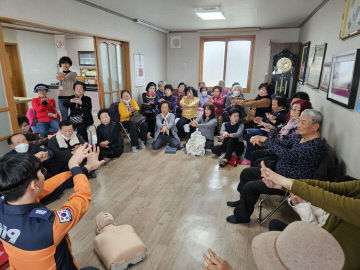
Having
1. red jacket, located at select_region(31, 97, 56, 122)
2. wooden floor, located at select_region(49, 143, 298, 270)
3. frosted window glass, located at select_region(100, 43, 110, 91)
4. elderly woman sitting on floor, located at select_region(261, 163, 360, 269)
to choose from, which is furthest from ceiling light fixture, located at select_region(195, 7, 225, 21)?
elderly woman sitting on floor, located at select_region(261, 163, 360, 269)

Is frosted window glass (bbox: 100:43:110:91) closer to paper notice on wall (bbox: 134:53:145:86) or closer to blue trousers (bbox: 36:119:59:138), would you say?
paper notice on wall (bbox: 134:53:145:86)

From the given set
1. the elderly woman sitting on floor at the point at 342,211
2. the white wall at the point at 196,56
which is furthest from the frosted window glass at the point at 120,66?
the elderly woman sitting on floor at the point at 342,211

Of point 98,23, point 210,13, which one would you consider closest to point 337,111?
point 210,13

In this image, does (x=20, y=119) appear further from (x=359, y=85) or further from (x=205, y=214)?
(x=359, y=85)

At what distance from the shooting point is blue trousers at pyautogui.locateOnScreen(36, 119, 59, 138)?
407 cm

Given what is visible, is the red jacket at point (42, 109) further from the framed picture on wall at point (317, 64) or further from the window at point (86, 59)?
the framed picture on wall at point (317, 64)

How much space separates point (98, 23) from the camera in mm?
4438

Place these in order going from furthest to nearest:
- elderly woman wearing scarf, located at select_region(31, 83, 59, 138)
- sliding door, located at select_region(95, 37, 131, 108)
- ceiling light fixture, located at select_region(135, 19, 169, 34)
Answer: ceiling light fixture, located at select_region(135, 19, 169, 34)
sliding door, located at select_region(95, 37, 131, 108)
elderly woman wearing scarf, located at select_region(31, 83, 59, 138)

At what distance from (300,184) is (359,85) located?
4.80 feet

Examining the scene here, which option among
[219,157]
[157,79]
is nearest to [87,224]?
[219,157]

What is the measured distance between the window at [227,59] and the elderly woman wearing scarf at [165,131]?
3354 millimetres

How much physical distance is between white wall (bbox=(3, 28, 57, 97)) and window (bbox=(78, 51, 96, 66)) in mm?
1085

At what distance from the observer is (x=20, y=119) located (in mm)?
3311

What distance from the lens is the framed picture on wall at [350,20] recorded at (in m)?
2.18
